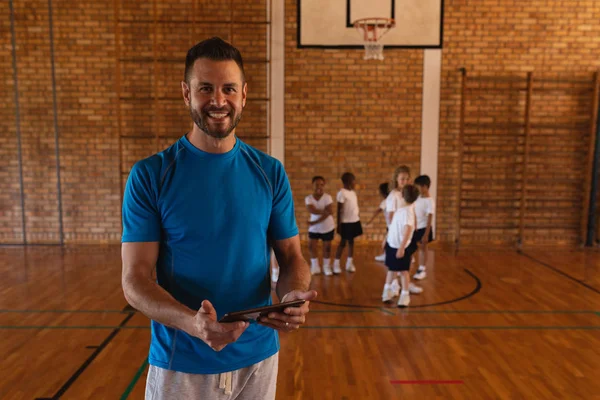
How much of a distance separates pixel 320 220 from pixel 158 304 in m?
4.94

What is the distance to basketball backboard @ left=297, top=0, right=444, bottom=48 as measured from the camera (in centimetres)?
733

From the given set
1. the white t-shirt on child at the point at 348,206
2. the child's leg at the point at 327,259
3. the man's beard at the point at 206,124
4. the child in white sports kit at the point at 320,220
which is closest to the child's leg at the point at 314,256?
the child in white sports kit at the point at 320,220

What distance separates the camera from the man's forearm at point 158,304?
50.6 inches

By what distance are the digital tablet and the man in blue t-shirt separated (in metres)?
0.06

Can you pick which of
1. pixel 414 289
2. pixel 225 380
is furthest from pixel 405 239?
pixel 225 380

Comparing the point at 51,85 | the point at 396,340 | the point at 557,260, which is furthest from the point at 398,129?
the point at 51,85

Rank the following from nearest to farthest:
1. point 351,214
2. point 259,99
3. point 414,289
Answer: point 414,289 < point 351,214 < point 259,99

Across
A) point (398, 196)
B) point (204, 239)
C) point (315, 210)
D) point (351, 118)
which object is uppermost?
point (351, 118)

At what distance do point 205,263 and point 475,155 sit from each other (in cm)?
732

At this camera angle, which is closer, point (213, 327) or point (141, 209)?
point (213, 327)

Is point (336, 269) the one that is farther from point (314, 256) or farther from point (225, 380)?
point (225, 380)

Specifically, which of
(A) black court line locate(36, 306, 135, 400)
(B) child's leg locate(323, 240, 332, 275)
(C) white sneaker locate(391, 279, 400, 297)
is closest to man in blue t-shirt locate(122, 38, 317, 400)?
(A) black court line locate(36, 306, 135, 400)

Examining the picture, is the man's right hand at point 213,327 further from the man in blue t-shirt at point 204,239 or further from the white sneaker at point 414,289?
the white sneaker at point 414,289

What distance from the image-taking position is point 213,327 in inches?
47.1
